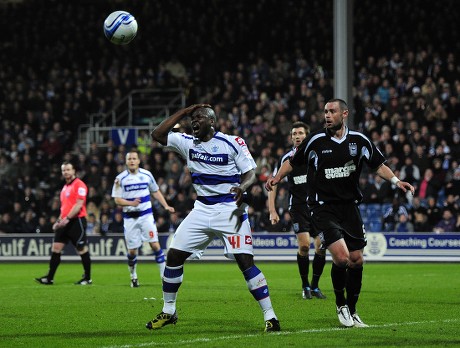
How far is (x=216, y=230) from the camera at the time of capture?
9.62 metres

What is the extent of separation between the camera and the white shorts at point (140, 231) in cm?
1702

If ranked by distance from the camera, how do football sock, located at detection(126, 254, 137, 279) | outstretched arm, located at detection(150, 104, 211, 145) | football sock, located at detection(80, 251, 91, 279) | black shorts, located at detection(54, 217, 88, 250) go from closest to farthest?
outstretched arm, located at detection(150, 104, 211, 145) < football sock, located at detection(126, 254, 137, 279) < football sock, located at detection(80, 251, 91, 279) < black shorts, located at detection(54, 217, 88, 250)

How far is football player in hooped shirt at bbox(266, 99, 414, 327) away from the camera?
32.1 feet

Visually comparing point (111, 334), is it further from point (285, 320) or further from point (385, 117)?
point (385, 117)

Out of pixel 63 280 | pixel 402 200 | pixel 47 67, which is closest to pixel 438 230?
pixel 402 200

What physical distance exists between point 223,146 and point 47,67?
27819 mm

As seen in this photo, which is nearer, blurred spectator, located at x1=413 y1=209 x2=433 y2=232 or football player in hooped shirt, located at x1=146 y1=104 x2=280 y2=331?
football player in hooped shirt, located at x1=146 y1=104 x2=280 y2=331

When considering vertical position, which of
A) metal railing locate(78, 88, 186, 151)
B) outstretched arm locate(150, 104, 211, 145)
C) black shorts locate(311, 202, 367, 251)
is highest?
metal railing locate(78, 88, 186, 151)

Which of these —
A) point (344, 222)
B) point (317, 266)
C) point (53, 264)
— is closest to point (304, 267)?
point (317, 266)

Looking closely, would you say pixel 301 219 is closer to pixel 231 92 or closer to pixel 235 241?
pixel 235 241

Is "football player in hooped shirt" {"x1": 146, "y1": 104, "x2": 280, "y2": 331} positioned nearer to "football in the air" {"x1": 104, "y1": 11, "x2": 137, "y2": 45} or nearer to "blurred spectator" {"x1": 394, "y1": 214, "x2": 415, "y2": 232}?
"football in the air" {"x1": 104, "y1": 11, "x2": 137, "y2": 45}

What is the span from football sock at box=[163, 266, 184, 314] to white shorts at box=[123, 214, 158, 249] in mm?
7086

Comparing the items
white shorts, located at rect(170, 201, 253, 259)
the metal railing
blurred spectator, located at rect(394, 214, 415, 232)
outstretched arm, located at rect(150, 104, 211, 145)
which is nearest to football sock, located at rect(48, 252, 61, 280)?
white shorts, located at rect(170, 201, 253, 259)

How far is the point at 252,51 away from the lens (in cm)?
3350
